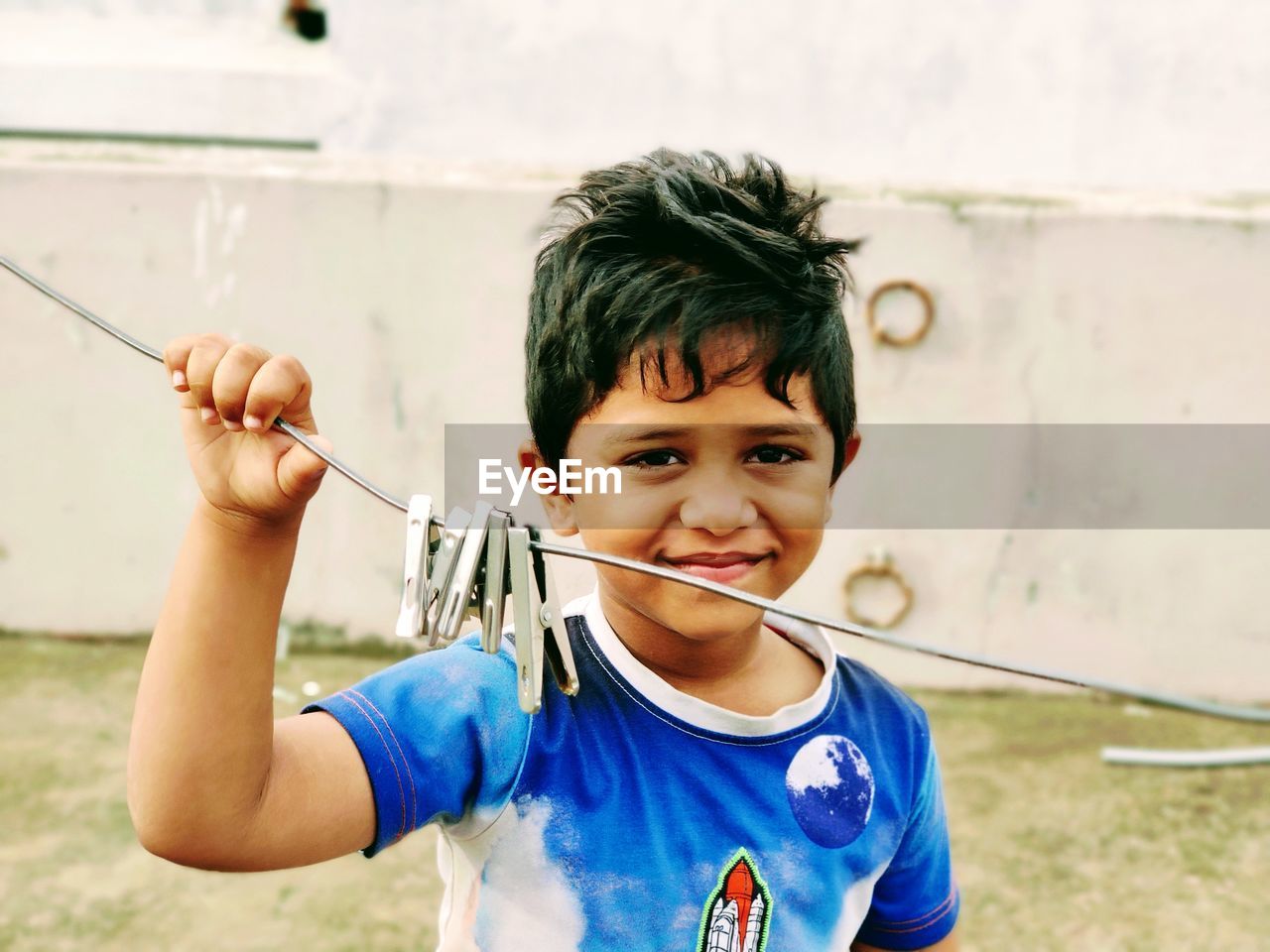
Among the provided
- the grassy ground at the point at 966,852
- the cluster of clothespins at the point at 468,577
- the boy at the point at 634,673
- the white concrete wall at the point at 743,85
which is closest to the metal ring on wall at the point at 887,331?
the white concrete wall at the point at 743,85

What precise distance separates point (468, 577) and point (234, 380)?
0.19 m

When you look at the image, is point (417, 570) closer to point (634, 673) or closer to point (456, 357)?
point (634, 673)

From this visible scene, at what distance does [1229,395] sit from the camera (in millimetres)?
2643

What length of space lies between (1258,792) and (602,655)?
1.90m

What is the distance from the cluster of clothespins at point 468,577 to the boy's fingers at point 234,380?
0.13m

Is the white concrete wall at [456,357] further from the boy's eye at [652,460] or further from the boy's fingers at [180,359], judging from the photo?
the boy's fingers at [180,359]

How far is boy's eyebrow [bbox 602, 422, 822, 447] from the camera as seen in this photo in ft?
3.02

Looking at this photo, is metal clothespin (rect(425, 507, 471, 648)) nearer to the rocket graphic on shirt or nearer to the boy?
the boy

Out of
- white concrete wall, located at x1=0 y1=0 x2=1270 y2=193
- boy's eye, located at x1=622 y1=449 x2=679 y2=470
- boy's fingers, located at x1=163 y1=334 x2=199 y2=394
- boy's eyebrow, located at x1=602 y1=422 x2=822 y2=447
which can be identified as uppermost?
white concrete wall, located at x1=0 y1=0 x2=1270 y2=193

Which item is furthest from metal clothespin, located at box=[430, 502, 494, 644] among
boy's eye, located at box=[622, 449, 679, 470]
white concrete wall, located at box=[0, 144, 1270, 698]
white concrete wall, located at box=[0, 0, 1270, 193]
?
white concrete wall, located at box=[0, 0, 1270, 193]

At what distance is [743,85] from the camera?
3088mm

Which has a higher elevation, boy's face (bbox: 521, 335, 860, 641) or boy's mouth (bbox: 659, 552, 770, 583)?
boy's face (bbox: 521, 335, 860, 641)

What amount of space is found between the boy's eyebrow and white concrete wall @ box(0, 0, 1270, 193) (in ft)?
6.79

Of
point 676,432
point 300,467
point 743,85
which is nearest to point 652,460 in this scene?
point 676,432
